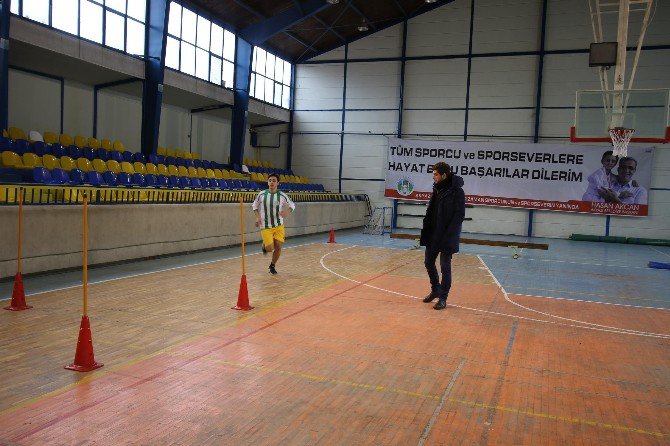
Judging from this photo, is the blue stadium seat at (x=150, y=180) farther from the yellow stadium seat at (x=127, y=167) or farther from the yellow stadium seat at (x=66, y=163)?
the yellow stadium seat at (x=66, y=163)

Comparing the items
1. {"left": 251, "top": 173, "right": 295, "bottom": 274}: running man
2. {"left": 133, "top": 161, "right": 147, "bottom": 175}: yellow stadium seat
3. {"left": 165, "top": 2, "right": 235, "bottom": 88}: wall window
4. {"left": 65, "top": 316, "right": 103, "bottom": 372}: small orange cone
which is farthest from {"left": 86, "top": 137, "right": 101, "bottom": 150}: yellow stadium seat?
{"left": 65, "top": 316, "right": 103, "bottom": 372}: small orange cone

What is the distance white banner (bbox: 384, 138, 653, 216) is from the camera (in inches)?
905

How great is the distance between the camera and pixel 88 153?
16188 mm

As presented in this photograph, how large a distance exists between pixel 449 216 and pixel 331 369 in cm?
351

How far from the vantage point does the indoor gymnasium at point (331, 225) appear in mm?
4176

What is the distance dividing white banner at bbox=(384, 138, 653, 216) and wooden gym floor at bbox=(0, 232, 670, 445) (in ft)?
51.6

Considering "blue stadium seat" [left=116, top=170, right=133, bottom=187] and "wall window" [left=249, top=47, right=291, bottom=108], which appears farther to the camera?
"wall window" [left=249, top=47, right=291, bottom=108]

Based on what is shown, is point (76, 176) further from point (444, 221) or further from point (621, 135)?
point (621, 135)

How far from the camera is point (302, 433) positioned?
3568mm

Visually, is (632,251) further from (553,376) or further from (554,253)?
(553,376)

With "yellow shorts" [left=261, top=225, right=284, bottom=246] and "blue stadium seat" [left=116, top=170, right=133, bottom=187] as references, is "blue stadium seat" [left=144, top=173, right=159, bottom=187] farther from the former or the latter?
"yellow shorts" [left=261, top=225, right=284, bottom=246]

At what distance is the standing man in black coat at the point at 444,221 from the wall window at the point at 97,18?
13352mm

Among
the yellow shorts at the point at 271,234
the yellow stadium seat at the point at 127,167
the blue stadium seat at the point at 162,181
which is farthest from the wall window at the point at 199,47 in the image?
the yellow shorts at the point at 271,234

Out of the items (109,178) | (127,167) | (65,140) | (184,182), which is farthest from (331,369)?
(65,140)
